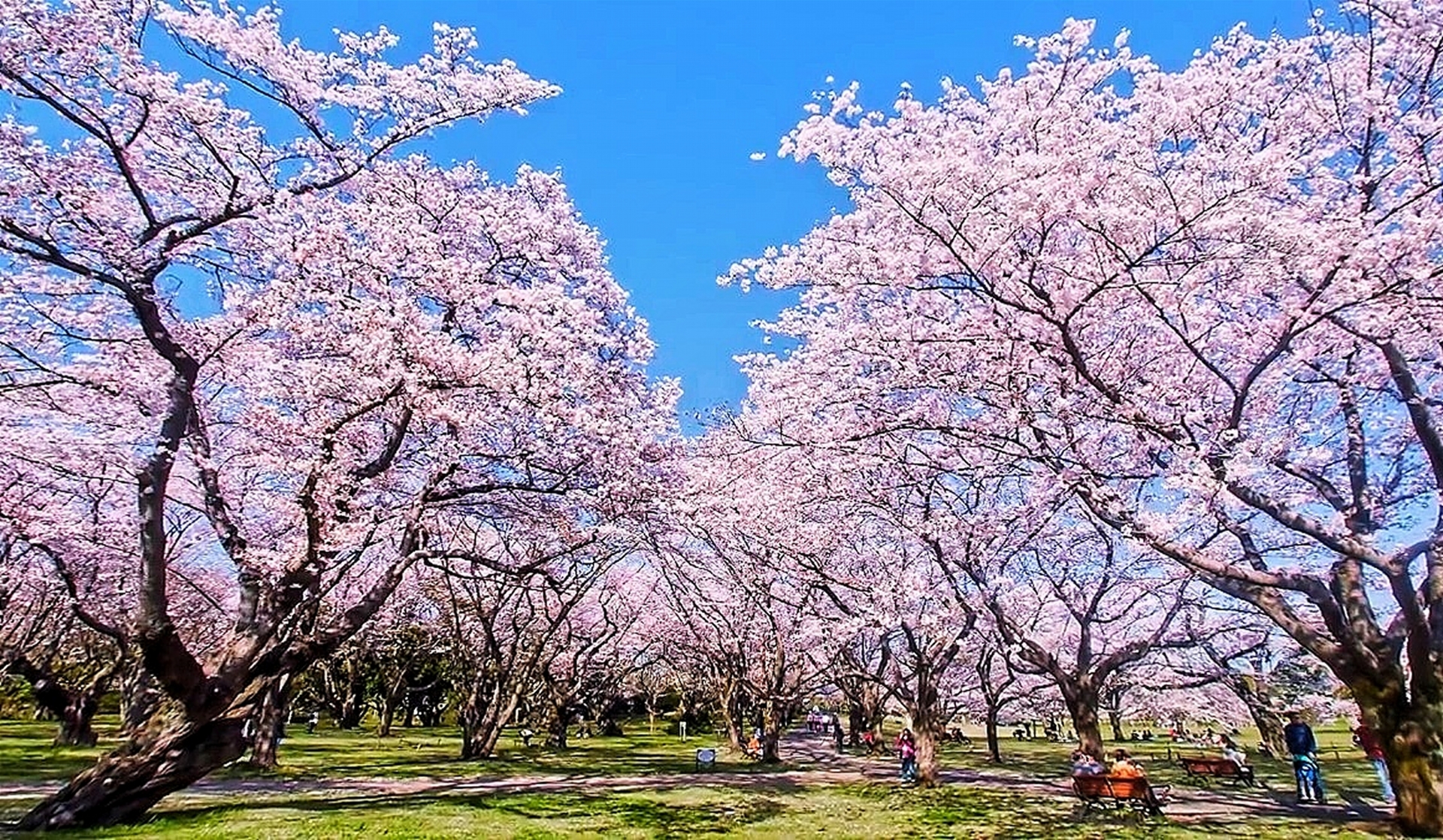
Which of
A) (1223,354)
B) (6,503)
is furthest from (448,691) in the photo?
(1223,354)

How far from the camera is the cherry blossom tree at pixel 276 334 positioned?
953cm

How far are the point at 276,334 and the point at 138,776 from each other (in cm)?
639

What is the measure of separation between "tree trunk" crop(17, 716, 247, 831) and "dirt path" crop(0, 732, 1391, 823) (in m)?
2.80

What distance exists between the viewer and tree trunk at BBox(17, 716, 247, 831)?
10922 mm

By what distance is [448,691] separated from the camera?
178 feet

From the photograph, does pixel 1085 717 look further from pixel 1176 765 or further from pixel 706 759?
pixel 1176 765

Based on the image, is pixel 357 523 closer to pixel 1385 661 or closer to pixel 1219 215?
pixel 1219 215

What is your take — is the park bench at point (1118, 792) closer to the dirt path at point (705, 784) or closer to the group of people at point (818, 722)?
the dirt path at point (705, 784)

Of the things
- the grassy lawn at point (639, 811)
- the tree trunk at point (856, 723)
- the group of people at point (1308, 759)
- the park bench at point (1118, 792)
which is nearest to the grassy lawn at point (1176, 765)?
the grassy lawn at point (639, 811)

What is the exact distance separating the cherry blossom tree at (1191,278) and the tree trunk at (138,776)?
1029 centimetres

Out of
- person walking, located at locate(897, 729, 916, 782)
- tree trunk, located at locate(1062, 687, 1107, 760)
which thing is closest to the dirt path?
person walking, located at locate(897, 729, 916, 782)

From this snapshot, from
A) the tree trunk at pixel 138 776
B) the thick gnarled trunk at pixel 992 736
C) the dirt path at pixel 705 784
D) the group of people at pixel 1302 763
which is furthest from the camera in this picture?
the thick gnarled trunk at pixel 992 736

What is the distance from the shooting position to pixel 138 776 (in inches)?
445

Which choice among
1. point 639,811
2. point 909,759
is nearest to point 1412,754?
point 639,811
